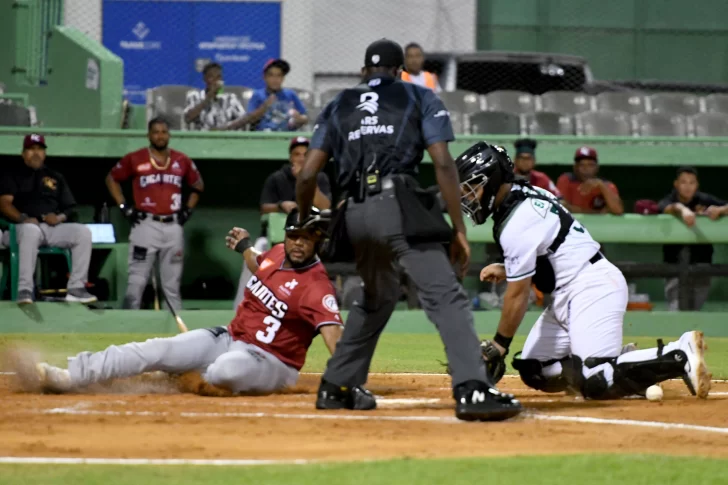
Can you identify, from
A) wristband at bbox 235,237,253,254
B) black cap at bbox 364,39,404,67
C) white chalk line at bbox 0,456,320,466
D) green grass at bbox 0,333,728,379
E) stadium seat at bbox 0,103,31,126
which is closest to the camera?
white chalk line at bbox 0,456,320,466

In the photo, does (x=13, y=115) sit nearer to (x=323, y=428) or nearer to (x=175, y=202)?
(x=175, y=202)

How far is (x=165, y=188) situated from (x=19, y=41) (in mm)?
3828

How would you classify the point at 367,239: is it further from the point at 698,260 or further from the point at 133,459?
the point at 698,260

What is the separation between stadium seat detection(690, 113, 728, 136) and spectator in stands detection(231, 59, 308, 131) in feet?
17.2

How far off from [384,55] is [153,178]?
298 inches

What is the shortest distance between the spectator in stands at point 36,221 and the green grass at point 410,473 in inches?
326

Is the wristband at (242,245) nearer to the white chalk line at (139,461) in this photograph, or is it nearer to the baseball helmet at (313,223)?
the baseball helmet at (313,223)

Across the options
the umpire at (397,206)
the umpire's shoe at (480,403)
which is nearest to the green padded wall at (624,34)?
the umpire at (397,206)

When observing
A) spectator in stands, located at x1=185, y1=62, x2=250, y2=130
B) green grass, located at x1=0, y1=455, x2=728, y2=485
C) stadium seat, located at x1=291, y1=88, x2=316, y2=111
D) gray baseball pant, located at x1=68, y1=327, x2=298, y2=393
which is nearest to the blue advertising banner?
stadium seat, located at x1=291, y1=88, x2=316, y2=111

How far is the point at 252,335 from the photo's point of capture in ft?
20.9

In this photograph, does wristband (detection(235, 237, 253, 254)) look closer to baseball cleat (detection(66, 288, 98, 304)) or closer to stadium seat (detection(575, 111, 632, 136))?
baseball cleat (detection(66, 288, 98, 304))

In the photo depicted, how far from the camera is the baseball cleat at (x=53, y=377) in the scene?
6.22m

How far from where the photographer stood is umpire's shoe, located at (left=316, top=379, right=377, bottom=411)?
18.9 feet

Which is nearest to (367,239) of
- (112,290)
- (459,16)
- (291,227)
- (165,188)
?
(291,227)
